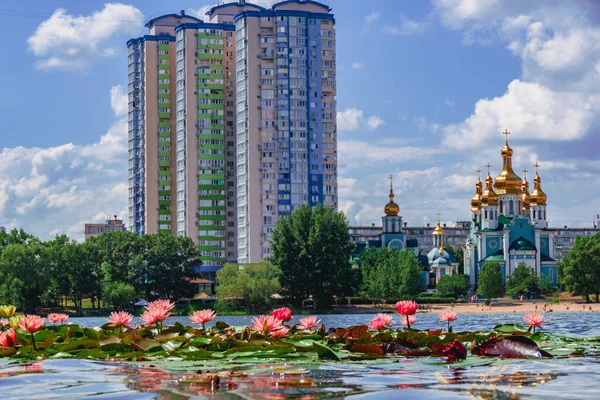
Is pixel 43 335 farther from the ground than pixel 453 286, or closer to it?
farther from the ground

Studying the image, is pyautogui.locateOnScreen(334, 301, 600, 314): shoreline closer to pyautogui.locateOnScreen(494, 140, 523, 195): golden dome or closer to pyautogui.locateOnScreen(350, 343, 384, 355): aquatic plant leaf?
pyautogui.locateOnScreen(494, 140, 523, 195): golden dome

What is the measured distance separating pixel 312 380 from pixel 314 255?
239 ft

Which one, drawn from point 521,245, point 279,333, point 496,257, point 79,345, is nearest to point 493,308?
point 521,245

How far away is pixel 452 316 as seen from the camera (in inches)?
504

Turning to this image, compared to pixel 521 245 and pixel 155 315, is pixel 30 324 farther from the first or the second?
pixel 521 245

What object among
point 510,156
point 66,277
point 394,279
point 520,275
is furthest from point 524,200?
point 66,277

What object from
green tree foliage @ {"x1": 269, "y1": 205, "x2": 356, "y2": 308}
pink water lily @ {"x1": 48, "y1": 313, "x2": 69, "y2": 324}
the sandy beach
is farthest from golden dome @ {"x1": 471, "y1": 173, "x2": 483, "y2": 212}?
pink water lily @ {"x1": 48, "y1": 313, "x2": 69, "y2": 324}

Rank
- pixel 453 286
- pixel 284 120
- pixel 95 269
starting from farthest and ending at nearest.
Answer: pixel 453 286, pixel 284 120, pixel 95 269

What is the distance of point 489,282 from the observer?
10038cm

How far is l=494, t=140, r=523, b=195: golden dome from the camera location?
111500mm

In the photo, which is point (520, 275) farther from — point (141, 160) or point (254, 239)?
point (141, 160)

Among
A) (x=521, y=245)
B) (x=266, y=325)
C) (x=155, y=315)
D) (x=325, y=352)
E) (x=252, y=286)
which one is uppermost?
(x=521, y=245)

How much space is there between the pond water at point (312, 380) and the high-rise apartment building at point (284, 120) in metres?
93.9

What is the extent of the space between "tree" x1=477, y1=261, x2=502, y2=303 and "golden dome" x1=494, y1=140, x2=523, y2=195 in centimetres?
1281
